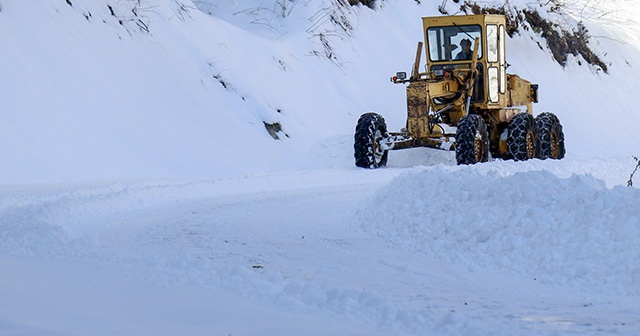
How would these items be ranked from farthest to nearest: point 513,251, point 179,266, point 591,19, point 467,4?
point 591,19, point 467,4, point 513,251, point 179,266

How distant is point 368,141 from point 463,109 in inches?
78.8

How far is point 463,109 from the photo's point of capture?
1841 cm

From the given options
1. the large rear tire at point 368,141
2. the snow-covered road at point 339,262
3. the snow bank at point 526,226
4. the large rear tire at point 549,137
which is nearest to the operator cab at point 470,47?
the large rear tire at point 549,137

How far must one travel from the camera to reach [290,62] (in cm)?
2322

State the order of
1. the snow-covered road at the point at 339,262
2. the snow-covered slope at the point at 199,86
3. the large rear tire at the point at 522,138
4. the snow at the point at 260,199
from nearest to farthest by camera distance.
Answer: the snow-covered road at the point at 339,262, the snow at the point at 260,199, the snow-covered slope at the point at 199,86, the large rear tire at the point at 522,138

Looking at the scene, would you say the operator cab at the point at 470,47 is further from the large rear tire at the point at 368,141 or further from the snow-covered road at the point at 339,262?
the snow-covered road at the point at 339,262

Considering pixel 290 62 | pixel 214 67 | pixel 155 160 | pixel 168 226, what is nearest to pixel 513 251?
pixel 168 226

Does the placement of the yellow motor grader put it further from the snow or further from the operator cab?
the snow

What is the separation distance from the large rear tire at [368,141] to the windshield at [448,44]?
1.87m

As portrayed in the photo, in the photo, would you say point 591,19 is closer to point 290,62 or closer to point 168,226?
point 290,62

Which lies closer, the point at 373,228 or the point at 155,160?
the point at 373,228

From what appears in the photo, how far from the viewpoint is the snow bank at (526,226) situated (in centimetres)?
738

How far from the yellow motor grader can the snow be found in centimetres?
65

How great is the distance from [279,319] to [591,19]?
31723mm
